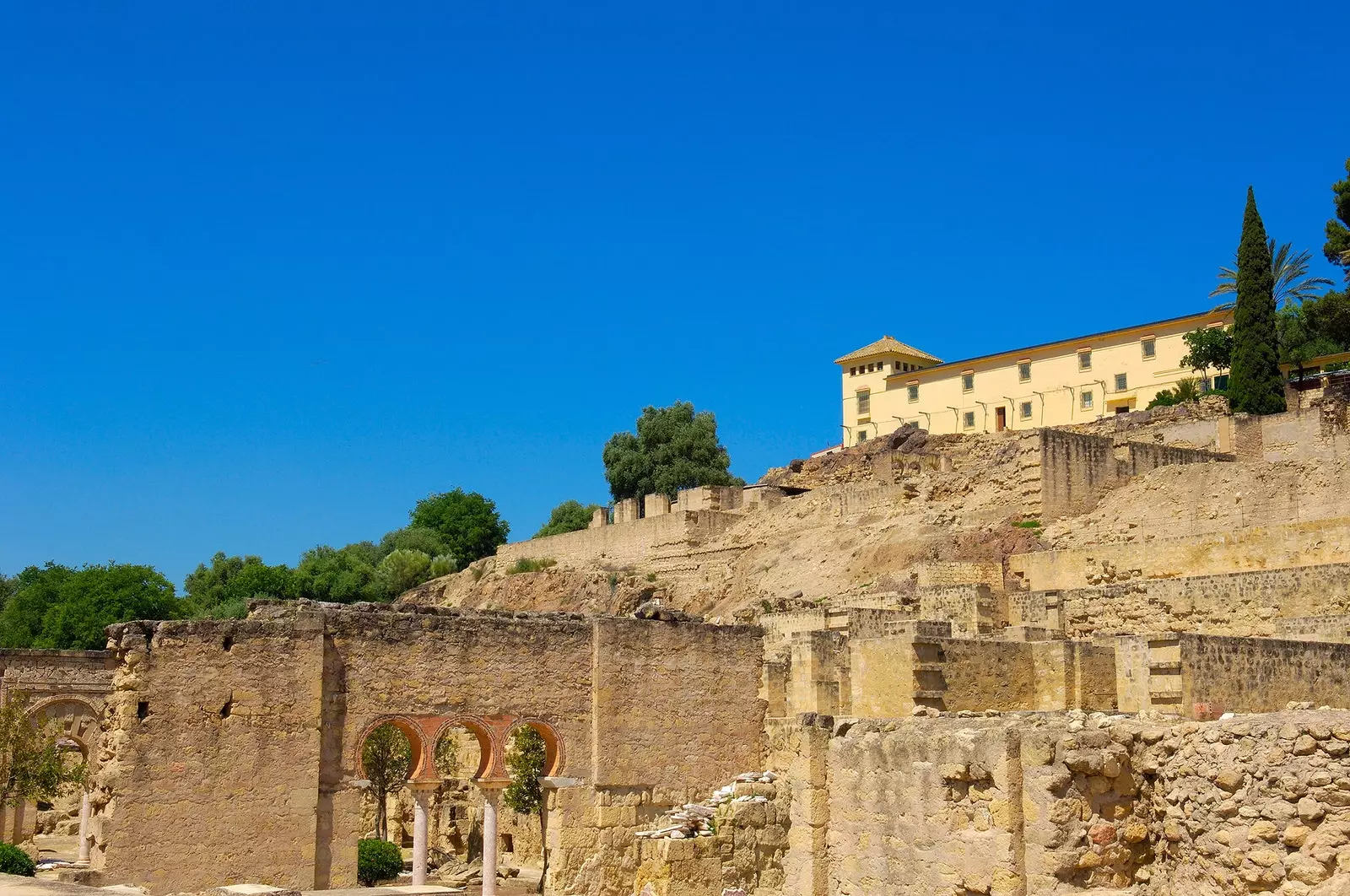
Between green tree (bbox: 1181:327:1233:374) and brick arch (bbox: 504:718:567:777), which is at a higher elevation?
green tree (bbox: 1181:327:1233:374)

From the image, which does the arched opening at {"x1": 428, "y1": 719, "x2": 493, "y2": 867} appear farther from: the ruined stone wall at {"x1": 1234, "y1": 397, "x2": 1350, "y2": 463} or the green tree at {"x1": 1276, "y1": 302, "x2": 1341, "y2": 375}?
the green tree at {"x1": 1276, "y1": 302, "x2": 1341, "y2": 375}

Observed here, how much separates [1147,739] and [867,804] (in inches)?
125

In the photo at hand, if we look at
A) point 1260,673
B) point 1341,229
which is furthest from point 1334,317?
point 1260,673

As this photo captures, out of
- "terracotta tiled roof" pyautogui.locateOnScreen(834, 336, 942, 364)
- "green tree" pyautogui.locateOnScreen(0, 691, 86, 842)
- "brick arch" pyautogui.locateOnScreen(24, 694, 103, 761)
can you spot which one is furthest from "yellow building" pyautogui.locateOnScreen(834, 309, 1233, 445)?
"green tree" pyautogui.locateOnScreen(0, 691, 86, 842)

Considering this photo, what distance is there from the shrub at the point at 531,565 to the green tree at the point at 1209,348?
A: 2048 cm

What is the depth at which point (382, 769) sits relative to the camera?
22875 millimetres

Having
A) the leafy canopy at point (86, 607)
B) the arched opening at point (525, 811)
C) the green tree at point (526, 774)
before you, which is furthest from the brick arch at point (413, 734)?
the leafy canopy at point (86, 607)

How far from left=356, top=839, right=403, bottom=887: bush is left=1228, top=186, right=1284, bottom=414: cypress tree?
27.3 metres

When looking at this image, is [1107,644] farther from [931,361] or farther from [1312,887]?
[931,361]

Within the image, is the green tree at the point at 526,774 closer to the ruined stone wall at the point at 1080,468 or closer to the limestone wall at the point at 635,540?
the ruined stone wall at the point at 1080,468

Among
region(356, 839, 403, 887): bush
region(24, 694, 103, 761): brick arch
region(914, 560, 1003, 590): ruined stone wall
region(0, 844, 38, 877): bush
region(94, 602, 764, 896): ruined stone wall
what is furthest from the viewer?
region(914, 560, 1003, 590): ruined stone wall

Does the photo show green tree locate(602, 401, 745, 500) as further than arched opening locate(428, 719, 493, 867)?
Yes

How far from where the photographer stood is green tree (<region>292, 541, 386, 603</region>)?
50.6 meters

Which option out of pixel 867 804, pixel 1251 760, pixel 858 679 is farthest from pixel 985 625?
pixel 1251 760
